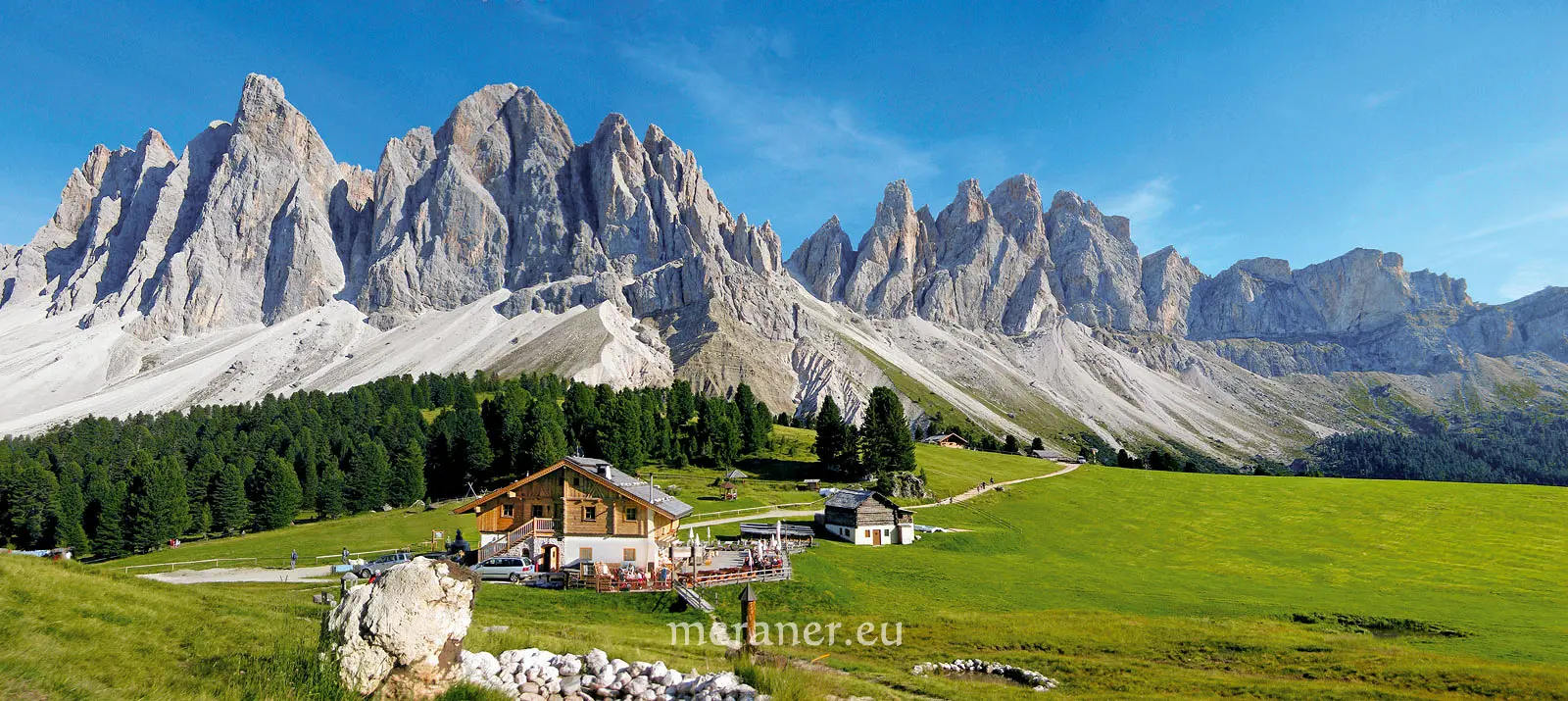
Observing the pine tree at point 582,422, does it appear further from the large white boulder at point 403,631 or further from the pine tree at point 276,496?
the large white boulder at point 403,631

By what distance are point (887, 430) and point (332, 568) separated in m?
60.5

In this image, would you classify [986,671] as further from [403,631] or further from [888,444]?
[888,444]

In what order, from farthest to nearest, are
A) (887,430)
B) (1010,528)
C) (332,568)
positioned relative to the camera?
(887,430) < (1010,528) < (332,568)

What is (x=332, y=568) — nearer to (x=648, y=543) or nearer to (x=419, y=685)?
(x=648, y=543)

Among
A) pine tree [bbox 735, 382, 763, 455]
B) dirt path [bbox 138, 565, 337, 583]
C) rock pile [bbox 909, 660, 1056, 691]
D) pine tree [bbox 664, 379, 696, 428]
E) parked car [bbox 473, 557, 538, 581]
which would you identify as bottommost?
rock pile [bbox 909, 660, 1056, 691]

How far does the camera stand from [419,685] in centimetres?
1323

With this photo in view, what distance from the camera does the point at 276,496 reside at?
77625 millimetres

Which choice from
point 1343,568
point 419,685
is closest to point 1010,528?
point 1343,568

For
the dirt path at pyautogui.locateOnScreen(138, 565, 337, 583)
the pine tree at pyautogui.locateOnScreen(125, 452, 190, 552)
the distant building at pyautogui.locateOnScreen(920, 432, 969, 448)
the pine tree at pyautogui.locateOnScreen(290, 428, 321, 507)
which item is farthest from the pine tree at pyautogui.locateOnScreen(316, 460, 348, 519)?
the distant building at pyautogui.locateOnScreen(920, 432, 969, 448)

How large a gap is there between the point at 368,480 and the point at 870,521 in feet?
196

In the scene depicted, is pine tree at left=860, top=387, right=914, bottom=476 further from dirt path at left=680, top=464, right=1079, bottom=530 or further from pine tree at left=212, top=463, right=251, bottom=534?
pine tree at left=212, top=463, right=251, bottom=534

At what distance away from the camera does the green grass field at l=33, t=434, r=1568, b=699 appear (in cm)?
1462

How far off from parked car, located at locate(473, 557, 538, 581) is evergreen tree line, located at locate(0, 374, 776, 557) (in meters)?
14.7

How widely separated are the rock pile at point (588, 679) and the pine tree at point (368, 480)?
77480 millimetres
